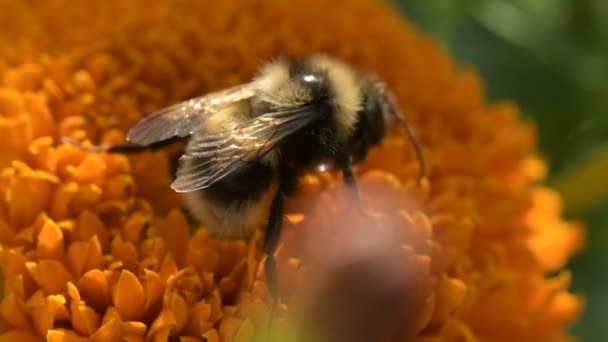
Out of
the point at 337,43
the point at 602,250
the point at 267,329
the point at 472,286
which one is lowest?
the point at 267,329

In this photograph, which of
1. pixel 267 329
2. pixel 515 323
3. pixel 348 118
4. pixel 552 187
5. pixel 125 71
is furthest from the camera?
pixel 552 187

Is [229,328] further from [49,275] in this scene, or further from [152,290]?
[49,275]

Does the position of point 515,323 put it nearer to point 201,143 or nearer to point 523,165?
point 523,165

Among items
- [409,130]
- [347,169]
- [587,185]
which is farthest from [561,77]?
[347,169]

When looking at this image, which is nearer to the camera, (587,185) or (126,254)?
(126,254)

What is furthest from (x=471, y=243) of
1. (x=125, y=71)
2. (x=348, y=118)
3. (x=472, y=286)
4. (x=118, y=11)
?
(x=118, y=11)

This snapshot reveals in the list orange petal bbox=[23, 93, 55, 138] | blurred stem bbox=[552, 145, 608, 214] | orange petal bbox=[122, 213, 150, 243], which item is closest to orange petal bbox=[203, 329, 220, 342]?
orange petal bbox=[122, 213, 150, 243]

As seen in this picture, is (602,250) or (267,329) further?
(602,250)
